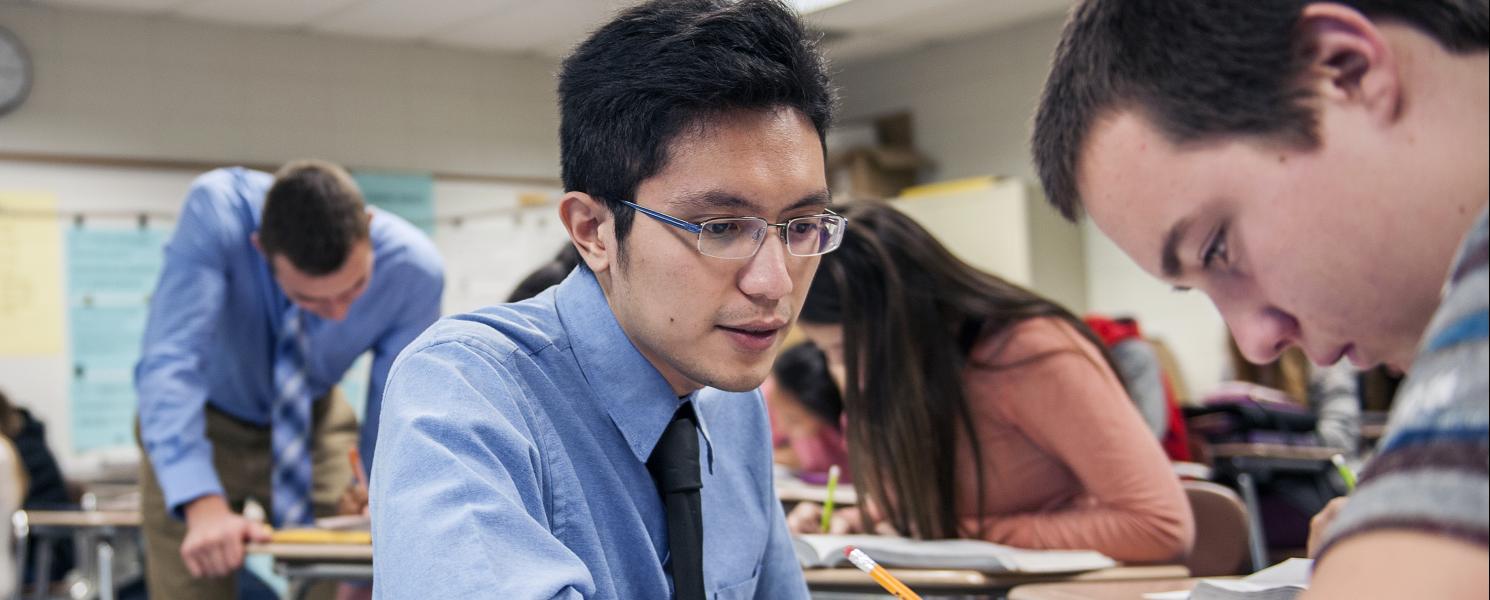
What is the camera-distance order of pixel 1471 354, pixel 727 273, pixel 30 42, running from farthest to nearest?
1. pixel 30 42
2. pixel 727 273
3. pixel 1471 354

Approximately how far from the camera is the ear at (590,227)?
1132mm

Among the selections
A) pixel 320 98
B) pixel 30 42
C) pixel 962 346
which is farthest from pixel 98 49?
pixel 962 346

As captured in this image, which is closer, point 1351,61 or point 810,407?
point 1351,61

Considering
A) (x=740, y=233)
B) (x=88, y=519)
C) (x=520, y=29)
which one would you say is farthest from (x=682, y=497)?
(x=520, y=29)

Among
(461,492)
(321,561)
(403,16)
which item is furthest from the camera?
(403,16)

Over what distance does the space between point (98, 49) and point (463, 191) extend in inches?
74.3

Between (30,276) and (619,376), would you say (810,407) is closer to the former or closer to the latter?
(619,376)

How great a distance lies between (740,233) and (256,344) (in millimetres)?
2016

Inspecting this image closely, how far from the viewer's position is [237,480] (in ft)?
9.36

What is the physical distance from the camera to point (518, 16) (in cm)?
622

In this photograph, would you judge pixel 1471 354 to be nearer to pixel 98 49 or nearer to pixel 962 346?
pixel 962 346

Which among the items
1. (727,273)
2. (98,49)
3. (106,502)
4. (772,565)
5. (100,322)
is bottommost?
(106,502)

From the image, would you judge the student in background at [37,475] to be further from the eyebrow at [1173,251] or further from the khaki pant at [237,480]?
the eyebrow at [1173,251]

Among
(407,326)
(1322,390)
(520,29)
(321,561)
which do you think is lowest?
(1322,390)
